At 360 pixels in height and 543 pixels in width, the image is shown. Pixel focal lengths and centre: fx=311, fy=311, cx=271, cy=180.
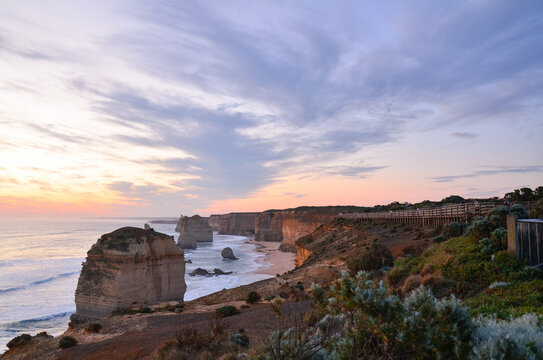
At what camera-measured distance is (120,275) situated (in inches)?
1044

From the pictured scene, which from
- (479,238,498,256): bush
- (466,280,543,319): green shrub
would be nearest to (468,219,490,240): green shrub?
(479,238,498,256): bush

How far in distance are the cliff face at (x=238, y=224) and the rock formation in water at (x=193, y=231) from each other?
1705 inches

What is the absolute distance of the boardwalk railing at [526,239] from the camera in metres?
10.4

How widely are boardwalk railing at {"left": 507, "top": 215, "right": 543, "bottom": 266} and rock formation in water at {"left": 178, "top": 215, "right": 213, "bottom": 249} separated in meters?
93.4

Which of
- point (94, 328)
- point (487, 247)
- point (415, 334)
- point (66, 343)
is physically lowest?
point (94, 328)

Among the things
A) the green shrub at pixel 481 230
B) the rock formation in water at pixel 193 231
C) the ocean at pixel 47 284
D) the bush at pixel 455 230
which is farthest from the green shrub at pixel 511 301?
the rock formation in water at pixel 193 231

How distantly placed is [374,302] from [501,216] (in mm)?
14928

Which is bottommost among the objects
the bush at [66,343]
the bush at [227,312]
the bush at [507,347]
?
the bush at [66,343]

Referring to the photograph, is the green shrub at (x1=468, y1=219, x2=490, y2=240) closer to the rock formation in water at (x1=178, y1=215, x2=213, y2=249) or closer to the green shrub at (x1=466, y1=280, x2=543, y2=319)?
the green shrub at (x1=466, y1=280, x2=543, y2=319)

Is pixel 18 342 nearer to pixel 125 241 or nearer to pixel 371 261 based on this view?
pixel 125 241

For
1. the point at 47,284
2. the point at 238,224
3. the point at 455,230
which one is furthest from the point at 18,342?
the point at 238,224

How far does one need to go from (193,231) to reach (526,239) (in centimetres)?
10477

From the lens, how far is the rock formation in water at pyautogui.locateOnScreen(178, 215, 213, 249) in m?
98.0

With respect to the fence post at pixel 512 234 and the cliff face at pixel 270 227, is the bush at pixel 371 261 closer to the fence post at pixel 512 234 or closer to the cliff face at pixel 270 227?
the fence post at pixel 512 234
